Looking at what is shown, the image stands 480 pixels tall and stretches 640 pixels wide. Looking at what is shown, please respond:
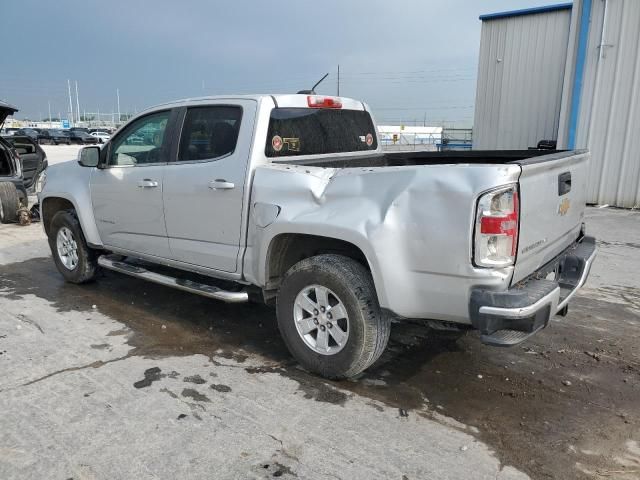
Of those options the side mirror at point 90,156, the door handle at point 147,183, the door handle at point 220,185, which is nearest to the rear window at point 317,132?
the door handle at point 220,185

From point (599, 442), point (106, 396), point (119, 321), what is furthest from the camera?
point (119, 321)

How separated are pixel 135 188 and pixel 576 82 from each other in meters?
→ 9.84

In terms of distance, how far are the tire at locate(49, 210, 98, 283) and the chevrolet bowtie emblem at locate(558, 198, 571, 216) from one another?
463cm

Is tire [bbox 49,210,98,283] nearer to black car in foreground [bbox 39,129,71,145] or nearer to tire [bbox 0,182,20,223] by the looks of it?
tire [bbox 0,182,20,223]

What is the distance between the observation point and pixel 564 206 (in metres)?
3.66

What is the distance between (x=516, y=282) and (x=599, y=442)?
38.1 inches

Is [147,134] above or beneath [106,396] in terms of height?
above

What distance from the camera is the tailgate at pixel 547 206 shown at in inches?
121

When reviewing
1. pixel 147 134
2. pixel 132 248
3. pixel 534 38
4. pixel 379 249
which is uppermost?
pixel 534 38

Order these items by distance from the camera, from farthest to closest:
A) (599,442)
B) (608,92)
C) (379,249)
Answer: (608,92)
(379,249)
(599,442)

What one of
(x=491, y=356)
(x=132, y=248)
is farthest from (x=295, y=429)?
(x=132, y=248)

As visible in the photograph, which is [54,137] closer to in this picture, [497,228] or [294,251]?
[294,251]

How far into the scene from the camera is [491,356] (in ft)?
13.5

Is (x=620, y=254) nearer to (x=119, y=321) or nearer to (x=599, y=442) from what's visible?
(x=599, y=442)
